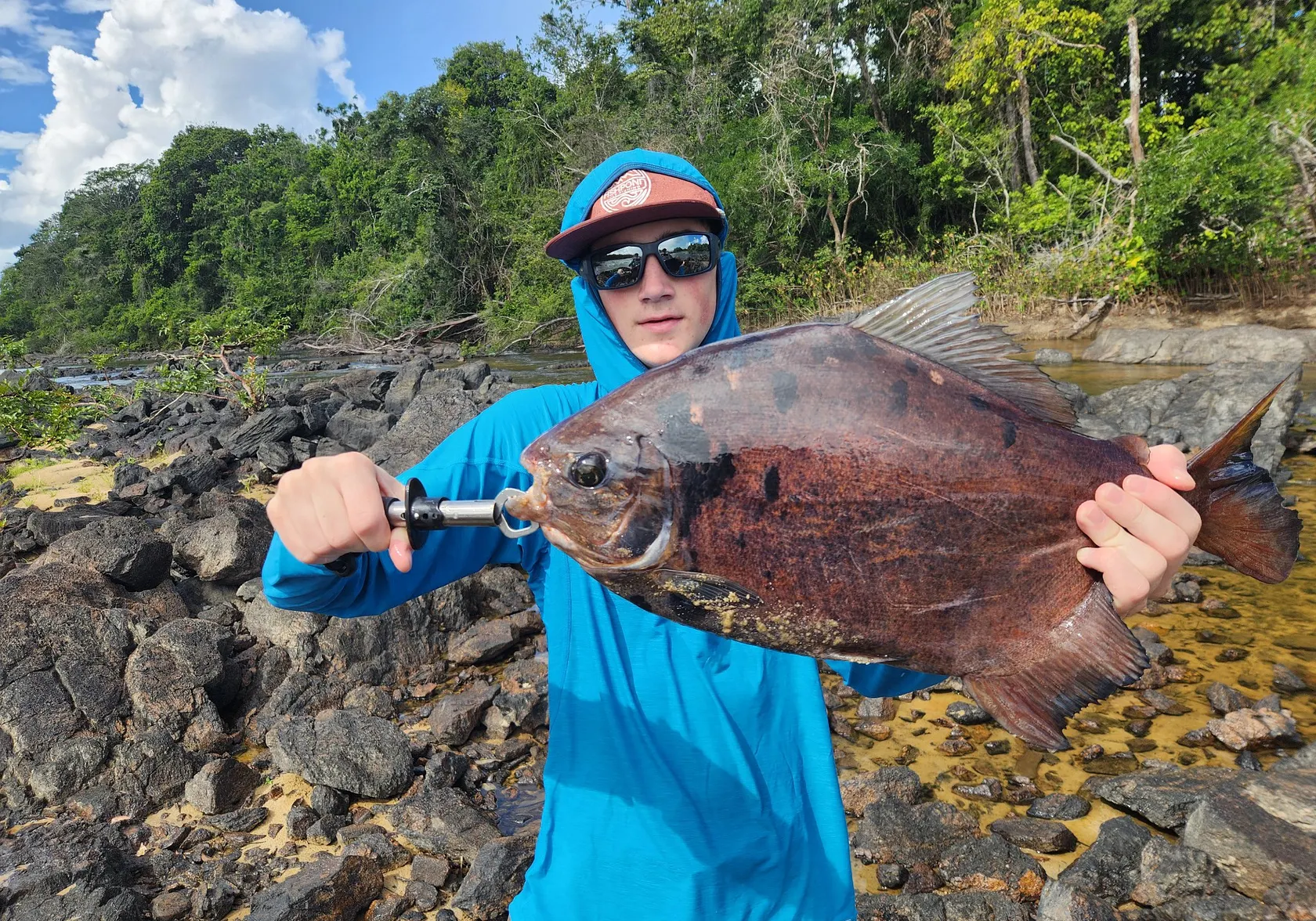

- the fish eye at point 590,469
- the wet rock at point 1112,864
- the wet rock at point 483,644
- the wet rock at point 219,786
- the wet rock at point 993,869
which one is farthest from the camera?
the wet rock at point 483,644

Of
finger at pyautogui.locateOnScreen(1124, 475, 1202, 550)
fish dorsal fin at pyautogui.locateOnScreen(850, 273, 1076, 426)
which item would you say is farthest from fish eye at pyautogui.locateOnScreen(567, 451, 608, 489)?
finger at pyautogui.locateOnScreen(1124, 475, 1202, 550)

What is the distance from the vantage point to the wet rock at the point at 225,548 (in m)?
6.83

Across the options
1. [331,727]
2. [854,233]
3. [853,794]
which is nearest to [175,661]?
[331,727]

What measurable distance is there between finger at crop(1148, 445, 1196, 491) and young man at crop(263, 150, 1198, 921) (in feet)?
2.74

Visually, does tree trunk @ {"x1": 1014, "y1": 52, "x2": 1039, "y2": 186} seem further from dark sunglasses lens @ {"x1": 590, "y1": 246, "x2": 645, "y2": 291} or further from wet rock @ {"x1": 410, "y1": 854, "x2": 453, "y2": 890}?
wet rock @ {"x1": 410, "y1": 854, "x2": 453, "y2": 890}

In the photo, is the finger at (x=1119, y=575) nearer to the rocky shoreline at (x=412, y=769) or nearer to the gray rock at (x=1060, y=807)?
the rocky shoreline at (x=412, y=769)

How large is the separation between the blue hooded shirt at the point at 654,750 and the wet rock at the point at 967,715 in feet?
11.5

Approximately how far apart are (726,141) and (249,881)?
2841 cm

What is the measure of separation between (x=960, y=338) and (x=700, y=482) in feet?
2.36

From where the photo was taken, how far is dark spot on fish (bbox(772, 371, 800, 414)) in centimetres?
141

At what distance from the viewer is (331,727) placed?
4.82 metres

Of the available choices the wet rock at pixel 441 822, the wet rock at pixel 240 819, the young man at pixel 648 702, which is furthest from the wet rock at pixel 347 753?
the young man at pixel 648 702

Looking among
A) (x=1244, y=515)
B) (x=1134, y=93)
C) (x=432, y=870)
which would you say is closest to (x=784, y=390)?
(x=1244, y=515)

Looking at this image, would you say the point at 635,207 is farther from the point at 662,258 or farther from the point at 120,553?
the point at 120,553
